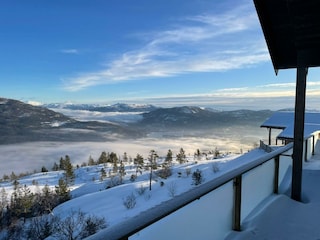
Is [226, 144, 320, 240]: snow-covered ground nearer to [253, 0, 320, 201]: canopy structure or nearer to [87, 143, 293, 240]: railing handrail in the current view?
[253, 0, 320, 201]: canopy structure

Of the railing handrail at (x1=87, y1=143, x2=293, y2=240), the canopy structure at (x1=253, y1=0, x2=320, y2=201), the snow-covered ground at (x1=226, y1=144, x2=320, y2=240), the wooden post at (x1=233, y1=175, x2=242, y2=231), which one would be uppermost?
the canopy structure at (x1=253, y1=0, x2=320, y2=201)

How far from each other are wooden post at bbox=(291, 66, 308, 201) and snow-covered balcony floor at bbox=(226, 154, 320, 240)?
0.62ft

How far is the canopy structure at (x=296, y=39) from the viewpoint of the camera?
10.7 feet

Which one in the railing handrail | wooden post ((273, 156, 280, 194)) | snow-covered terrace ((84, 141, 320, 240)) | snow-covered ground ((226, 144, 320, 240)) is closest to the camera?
the railing handrail

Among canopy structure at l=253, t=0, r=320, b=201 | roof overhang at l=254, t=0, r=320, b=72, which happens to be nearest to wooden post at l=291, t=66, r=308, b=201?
canopy structure at l=253, t=0, r=320, b=201

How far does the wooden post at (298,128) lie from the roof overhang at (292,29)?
0.19 metres

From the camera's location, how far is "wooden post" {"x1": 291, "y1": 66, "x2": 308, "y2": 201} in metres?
4.03

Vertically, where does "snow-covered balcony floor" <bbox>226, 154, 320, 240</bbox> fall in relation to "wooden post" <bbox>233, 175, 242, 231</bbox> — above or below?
below

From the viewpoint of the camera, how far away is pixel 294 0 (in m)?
3.04

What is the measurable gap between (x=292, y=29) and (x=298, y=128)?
4.36 feet

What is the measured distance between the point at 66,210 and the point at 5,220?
43.8 ft

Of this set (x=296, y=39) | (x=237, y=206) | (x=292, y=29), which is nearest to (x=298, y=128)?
(x=296, y=39)

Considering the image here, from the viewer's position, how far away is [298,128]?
411 cm

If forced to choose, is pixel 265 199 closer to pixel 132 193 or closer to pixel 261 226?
pixel 261 226
